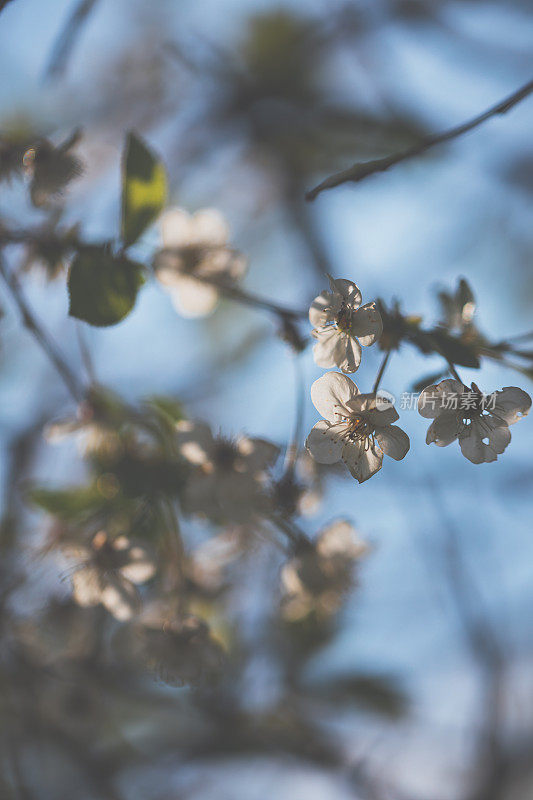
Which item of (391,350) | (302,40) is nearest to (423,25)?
(302,40)

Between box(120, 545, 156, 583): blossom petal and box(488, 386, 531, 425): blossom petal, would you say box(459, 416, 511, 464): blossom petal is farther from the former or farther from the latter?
box(120, 545, 156, 583): blossom petal

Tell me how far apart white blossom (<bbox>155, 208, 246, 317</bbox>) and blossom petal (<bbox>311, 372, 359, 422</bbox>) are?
45 cm

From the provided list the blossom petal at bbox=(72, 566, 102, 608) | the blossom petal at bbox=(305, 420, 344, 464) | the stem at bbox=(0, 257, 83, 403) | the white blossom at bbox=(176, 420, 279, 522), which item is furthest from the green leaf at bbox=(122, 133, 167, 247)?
the blossom petal at bbox=(72, 566, 102, 608)

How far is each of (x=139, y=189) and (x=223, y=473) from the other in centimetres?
43

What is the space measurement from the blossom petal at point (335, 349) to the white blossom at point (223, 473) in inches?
10.4

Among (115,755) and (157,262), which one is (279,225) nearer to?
(157,262)

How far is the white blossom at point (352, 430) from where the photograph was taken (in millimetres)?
754

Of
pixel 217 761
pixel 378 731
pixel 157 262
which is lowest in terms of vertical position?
pixel 378 731

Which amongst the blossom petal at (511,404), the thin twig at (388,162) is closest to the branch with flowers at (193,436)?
the blossom petal at (511,404)

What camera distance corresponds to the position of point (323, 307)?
0.77 meters

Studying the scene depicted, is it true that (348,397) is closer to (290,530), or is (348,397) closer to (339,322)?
(339,322)

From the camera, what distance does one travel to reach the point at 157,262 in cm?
114

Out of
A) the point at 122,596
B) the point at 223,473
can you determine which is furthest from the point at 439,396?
the point at 122,596

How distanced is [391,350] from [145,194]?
432 millimetres
